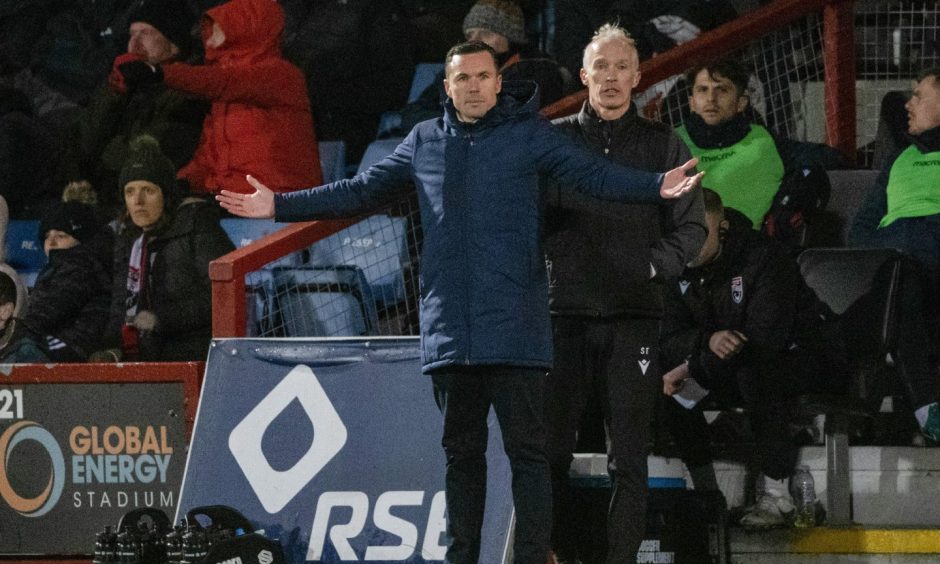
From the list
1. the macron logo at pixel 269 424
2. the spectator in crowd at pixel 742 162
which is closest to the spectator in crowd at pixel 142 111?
the macron logo at pixel 269 424

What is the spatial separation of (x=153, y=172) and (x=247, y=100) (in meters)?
1.34

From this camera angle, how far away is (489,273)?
5.41m

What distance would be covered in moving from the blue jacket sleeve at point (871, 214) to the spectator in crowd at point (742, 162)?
0.20 m

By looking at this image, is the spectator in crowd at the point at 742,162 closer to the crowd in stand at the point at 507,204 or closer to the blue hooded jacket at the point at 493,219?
the crowd in stand at the point at 507,204

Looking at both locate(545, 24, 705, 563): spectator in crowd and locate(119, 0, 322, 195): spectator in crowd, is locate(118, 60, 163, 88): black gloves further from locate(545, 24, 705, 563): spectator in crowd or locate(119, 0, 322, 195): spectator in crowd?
locate(545, 24, 705, 563): spectator in crowd

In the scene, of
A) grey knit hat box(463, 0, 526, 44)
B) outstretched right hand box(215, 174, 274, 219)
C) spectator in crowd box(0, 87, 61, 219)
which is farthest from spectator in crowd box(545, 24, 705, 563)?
spectator in crowd box(0, 87, 61, 219)

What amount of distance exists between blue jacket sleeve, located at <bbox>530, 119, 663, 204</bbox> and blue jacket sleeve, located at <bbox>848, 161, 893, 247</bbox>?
2.33 meters

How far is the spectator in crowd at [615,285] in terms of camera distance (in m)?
5.60

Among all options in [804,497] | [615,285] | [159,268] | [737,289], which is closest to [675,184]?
[615,285]

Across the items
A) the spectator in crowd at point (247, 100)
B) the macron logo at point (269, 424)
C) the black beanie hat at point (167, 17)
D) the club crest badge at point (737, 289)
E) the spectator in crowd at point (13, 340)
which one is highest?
the black beanie hat at point (167, 17)

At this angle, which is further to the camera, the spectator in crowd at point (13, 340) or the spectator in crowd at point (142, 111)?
the spectator in crowd at point (142, 111)

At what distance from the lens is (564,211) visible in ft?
19.1

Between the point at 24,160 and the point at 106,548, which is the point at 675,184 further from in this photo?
the point at 24,160

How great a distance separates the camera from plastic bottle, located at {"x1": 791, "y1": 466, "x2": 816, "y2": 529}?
661 cm
